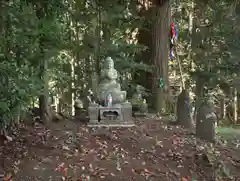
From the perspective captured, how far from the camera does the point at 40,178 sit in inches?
188

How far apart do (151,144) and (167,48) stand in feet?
15.0

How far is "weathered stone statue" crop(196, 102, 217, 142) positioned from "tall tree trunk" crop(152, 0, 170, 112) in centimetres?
326

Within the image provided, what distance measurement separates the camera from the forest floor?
498 cm

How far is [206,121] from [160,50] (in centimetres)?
399

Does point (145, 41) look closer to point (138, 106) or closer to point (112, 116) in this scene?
point (138, 106)

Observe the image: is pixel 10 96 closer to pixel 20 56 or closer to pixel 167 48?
pixel 20 56

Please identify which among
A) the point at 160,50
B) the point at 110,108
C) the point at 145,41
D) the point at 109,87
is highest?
the point at 145,41

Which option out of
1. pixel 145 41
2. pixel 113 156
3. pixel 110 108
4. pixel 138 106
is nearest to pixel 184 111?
pixel 138 106

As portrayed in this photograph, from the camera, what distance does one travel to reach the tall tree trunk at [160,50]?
966 centimetres

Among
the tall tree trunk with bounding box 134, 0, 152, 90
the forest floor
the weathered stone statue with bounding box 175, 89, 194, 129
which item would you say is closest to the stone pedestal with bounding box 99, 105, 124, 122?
the forest floor

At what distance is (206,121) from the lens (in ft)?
20.7

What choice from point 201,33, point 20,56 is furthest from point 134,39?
point 20,56

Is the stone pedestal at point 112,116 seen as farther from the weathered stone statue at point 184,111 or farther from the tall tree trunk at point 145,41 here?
the tall tree trunk at point 145,41

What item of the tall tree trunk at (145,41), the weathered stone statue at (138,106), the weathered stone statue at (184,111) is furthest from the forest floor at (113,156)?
the tall tree trunk at (145,41)
